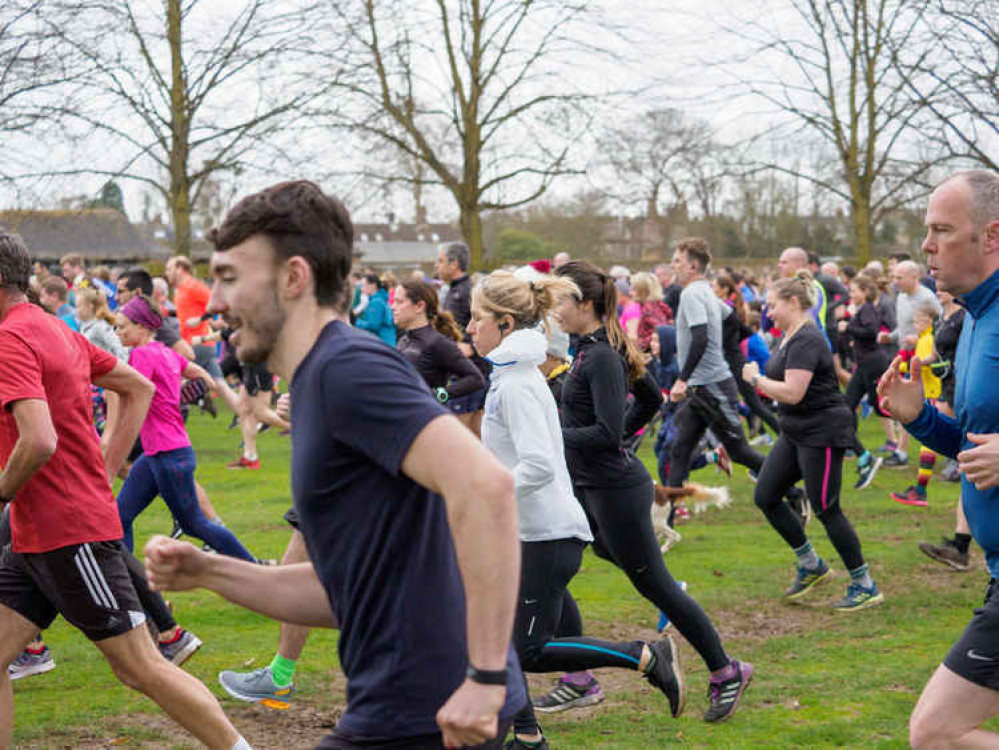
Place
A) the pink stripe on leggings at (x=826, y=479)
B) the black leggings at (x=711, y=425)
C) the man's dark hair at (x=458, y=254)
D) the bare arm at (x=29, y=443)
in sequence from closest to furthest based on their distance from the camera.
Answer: the bare arm at (x=29, y=443) < the pink stripe on leggings at (x=826, y=479) < the black leggings at (x=711, y=425) < the man's dark hair at (x=458, y=254)

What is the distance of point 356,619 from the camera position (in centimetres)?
232

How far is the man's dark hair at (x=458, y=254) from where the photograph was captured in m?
11.0

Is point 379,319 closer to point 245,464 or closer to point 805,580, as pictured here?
point 245,464

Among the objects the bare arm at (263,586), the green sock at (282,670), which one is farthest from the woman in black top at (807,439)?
the bare arm at (263,586)

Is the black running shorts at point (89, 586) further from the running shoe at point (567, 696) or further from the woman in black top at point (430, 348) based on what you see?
the woman in black top at point (430, 348)

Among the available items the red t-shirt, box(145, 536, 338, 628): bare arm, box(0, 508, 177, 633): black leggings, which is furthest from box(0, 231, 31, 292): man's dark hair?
box(145, 536, 338, 628): bare arm

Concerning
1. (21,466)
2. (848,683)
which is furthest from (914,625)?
(21,466)

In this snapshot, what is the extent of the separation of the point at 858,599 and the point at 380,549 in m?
5.70

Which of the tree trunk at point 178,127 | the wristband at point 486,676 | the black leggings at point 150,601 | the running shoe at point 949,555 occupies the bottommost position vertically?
the running shoe at point 949,555

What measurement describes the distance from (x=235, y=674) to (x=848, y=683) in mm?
3148

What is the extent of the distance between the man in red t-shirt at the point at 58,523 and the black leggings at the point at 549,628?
1243mm

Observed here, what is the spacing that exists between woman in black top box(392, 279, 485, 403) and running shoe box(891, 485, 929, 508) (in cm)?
492

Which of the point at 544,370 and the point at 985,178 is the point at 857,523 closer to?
the point at 544,370

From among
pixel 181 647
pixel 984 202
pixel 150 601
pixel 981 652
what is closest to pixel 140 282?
pixel 150 601
